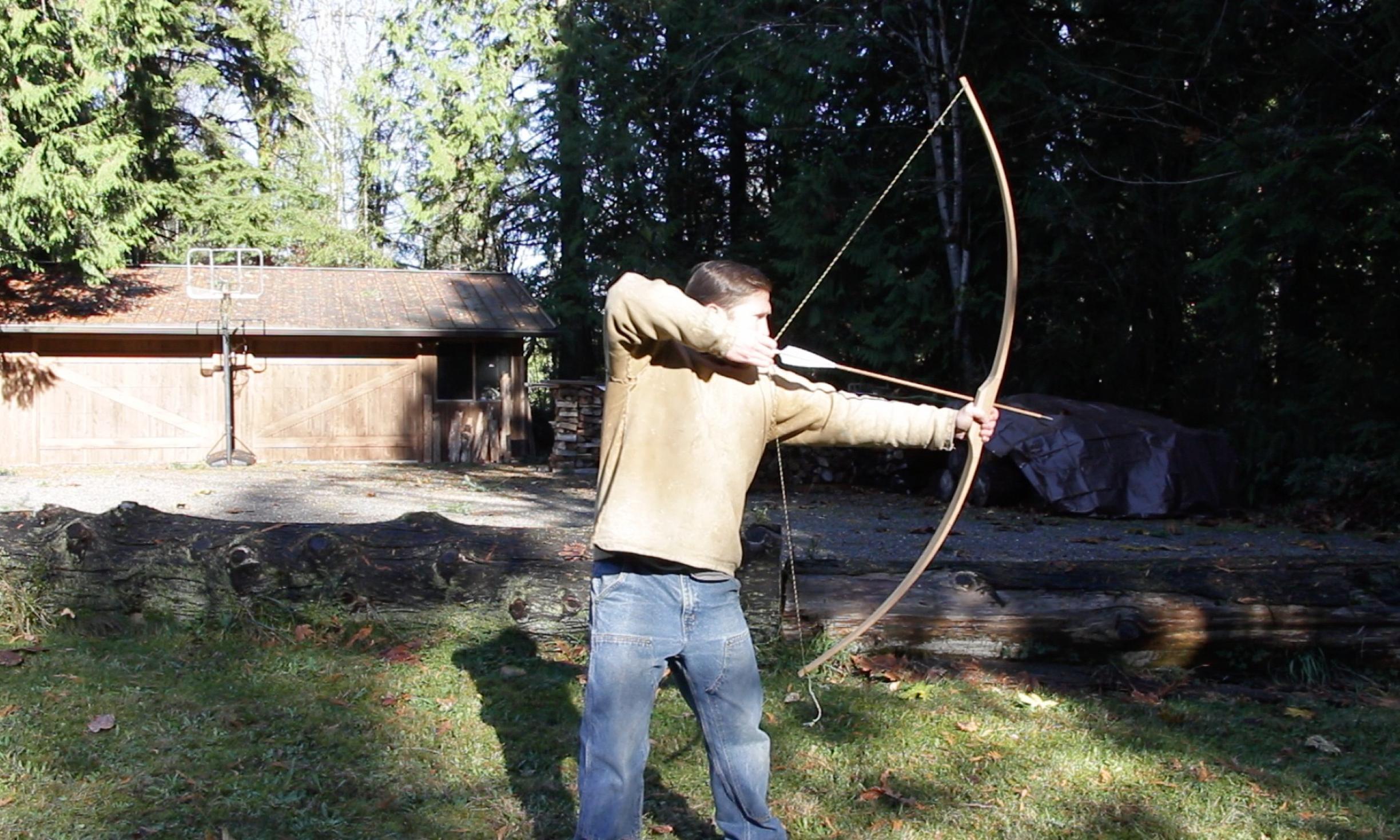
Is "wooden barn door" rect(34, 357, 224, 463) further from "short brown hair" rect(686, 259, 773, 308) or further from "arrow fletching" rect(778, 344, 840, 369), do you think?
"short brown hair" rect(686, 259, 773, 308)

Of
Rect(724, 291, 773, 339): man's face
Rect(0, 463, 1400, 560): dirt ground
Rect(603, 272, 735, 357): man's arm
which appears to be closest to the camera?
Rect(603, 272, 735, 357): man's arm

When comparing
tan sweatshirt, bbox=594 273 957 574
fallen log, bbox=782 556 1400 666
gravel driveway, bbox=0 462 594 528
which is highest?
tan sweatshirt, bbox=594 273 957 574

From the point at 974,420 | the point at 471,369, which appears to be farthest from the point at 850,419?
the point at 471,369

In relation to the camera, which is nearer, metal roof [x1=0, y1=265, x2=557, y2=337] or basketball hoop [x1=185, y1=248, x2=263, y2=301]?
metal roof [x1=0, y1=265, x2=557, y2=337]

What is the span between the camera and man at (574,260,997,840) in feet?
9.86

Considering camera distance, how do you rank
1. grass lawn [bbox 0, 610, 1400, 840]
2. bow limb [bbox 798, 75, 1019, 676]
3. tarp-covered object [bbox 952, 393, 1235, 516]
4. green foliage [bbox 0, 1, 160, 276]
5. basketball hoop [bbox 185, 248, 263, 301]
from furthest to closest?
basketball hoop [bbox 185, 248, 263, 301] → green foliage [bbox 0, 1, 160, 276] → tarp-covered object [bbox 952, 393, 1235, 516] → grass lawn [bbox 0, 610, 1400, 840] → bow limb [bbox 798, 75, 1019, 676]

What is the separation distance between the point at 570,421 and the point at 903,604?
43.3 feet

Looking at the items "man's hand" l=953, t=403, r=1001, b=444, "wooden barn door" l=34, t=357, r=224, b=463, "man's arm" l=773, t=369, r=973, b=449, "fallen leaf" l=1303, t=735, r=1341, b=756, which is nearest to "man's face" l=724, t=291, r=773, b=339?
"man's arm" l=773, t=369, r=973, b=449

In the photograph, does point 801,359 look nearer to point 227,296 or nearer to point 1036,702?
point 1036,702

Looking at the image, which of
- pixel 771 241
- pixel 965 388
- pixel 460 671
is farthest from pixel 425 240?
pixel 460 671

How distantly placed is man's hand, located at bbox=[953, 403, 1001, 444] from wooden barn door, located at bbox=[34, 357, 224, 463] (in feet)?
59.0

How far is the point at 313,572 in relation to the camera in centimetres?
562

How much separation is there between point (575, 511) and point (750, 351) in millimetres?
8835

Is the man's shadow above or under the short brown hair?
under
